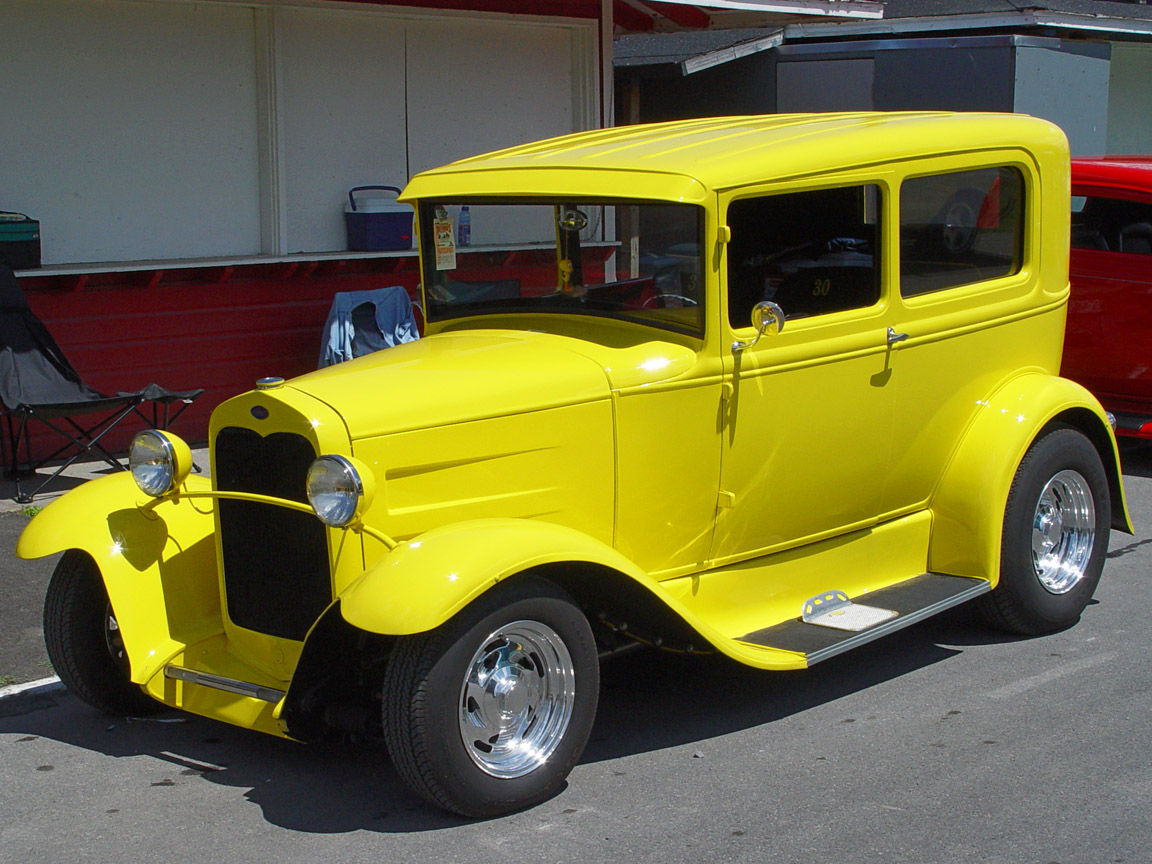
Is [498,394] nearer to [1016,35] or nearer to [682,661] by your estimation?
[682,661]

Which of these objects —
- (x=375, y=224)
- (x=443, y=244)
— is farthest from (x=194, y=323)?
(x=443, y=244)

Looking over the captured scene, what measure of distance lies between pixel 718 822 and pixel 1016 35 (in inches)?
460

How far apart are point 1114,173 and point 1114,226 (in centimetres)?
32

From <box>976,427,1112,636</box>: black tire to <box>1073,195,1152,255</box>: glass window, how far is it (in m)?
3.25

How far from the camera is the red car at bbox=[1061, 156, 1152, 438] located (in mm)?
8406

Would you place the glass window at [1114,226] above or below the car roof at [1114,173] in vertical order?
below

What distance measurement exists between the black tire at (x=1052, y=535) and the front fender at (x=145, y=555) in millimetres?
2956

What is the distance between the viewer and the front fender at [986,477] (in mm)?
5297

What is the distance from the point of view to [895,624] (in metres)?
4.86

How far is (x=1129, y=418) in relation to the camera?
8.45 meters

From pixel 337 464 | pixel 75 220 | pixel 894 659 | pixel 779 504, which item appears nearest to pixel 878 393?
pixel 779 504

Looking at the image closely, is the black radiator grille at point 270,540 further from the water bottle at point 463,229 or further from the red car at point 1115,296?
the red car at point 1115,296

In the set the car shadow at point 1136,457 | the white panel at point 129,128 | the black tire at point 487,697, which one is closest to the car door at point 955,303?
the black tire at point 487,697

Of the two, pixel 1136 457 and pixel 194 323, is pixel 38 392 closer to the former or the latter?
pixel 194 323
